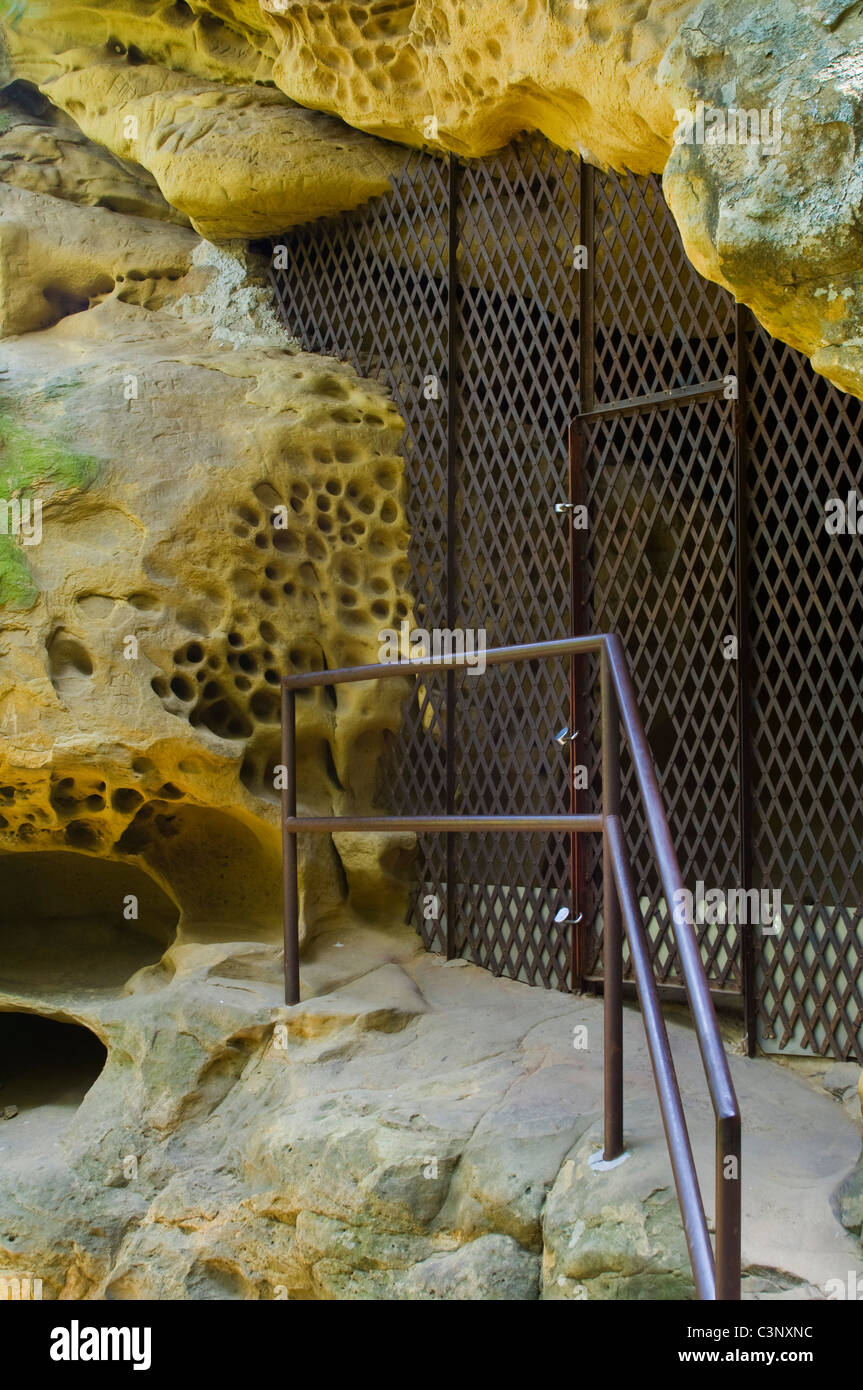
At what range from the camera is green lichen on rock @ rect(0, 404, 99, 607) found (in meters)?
5.06

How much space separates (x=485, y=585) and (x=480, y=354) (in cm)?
106

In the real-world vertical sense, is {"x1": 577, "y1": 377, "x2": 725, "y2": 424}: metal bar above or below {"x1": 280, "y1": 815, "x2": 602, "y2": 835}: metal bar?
above

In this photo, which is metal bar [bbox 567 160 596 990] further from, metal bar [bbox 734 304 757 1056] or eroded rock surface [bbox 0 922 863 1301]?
eroded rock surface [bbox 0 922 863 1301]

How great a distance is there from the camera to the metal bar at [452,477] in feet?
18.0

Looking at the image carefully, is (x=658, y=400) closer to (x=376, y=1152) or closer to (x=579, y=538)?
(x=579, y=538)

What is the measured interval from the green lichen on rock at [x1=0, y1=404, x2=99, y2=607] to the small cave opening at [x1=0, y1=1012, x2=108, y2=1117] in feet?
7.33

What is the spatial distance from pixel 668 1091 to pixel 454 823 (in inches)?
52.7

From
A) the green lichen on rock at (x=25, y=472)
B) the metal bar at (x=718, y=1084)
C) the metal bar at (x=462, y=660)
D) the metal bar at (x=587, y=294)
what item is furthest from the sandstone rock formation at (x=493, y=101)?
the green lichen on rock at (x=25, y=472)

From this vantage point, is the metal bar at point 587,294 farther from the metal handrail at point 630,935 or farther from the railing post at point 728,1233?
the railing post at point 728,1233

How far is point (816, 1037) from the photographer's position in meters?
4.36

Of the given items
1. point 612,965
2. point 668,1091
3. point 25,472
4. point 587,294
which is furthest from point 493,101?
point 668,1091

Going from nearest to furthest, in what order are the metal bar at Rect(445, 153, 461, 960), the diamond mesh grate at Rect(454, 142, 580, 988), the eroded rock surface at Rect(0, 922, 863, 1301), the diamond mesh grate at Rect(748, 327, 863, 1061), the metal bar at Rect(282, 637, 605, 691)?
the eroded rock surface at Rect(0, 922, 863, 1301) → the metal bar at Rect(282, 637, 605, 691) → the diamond mesh grate at Rect(748, 327, 863, 1061) → the diamond mesh grate at Rect(454, 142, 580, 988) → the metal bar at Rect(445, 153, 461, 960)

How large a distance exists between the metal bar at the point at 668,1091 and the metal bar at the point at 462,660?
0.54m

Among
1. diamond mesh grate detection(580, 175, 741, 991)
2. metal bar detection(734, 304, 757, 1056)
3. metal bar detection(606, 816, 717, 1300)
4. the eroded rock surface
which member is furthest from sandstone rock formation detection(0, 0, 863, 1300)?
metal bar detection(734, 304, 757, 1056)
